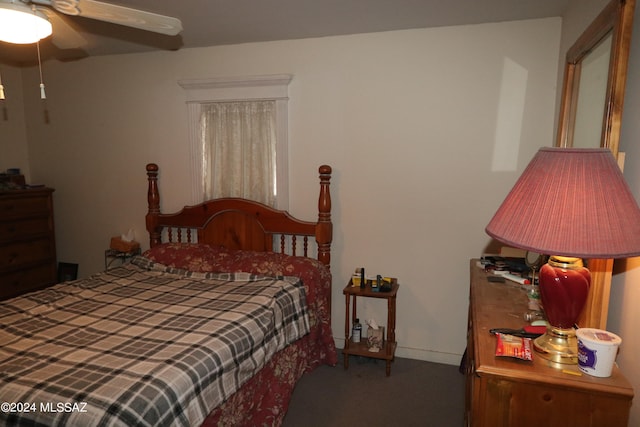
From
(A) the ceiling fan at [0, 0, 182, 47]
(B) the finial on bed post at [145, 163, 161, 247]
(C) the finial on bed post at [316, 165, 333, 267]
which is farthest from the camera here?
(B) the finial on bed post at [145, 163, 161, 247]

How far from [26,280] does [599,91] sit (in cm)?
453

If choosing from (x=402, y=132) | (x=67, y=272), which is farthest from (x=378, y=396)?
(x=67, y=272)

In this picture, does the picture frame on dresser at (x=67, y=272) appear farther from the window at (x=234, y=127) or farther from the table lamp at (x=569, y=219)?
the table lamp at (x=569, y=219)

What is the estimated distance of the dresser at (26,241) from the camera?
346 centimetres

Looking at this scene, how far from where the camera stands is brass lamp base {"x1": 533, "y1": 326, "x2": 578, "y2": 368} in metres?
1.25

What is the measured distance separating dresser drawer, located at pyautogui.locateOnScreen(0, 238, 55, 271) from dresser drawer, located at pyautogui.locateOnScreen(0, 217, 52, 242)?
0.22 ft

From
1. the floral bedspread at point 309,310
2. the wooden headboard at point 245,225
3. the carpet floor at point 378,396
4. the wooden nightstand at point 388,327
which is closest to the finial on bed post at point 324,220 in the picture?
the wooden headboard at point 245,225

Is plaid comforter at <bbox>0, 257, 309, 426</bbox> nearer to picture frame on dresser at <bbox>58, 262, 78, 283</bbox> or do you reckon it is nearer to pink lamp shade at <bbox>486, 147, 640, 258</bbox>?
pink lamp shade at <bbox>486, 147, 640, 258</bbox>

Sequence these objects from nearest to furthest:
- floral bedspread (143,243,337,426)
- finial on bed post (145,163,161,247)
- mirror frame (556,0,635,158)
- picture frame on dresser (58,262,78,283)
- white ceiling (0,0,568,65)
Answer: mirror frame (556,0,635,158) < floral bedspread (143,243,337,426) < white ceiling (0,0,568,65) < finial on bed post (145,163,161,247) < picture frame on dresser (58,262,78,283)

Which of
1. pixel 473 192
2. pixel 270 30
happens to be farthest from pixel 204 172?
pixel 473 192

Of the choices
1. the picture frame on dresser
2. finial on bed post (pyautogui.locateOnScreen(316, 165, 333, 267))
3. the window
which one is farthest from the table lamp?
the picture frame on dresser

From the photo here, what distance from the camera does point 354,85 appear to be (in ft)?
9.64

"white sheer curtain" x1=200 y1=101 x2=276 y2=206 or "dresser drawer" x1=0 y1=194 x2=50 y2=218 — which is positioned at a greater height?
"white sheer curtain" x1=200 y1=101 x2=276 y2=206

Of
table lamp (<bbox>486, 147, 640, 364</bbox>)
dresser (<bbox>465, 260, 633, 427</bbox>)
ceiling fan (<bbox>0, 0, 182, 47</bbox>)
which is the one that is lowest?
dresser (<bbox>465, 260, 633, 427</bbox>)
